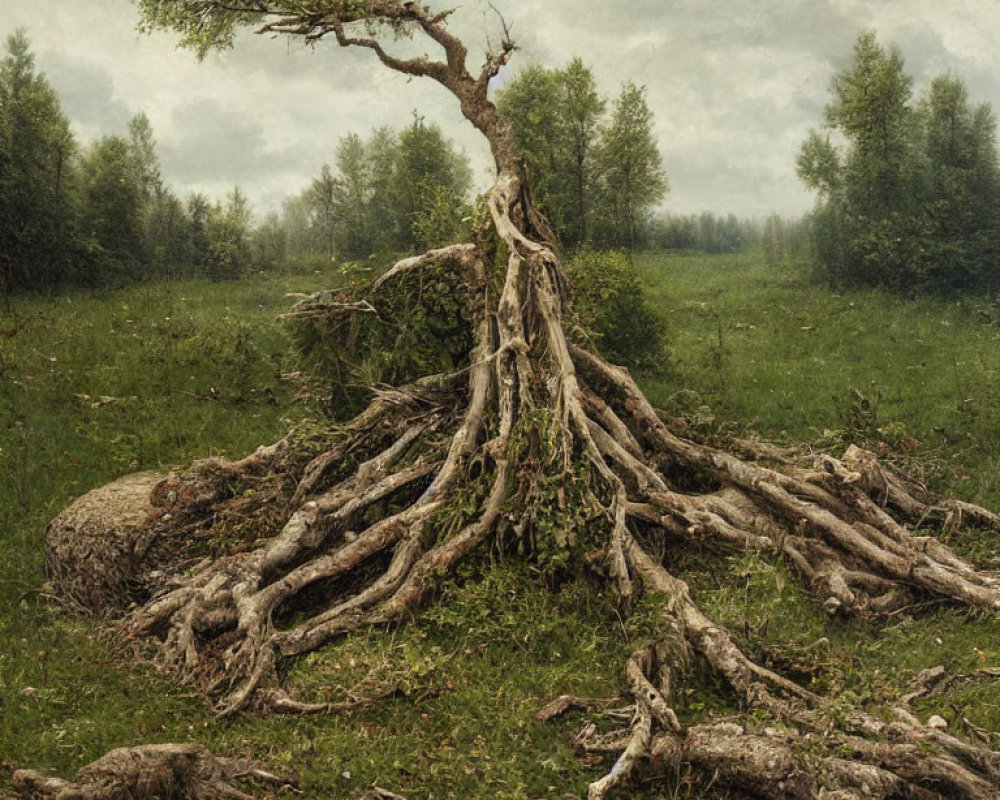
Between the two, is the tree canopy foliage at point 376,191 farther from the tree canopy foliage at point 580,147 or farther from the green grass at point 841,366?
the green grass at point 841,366

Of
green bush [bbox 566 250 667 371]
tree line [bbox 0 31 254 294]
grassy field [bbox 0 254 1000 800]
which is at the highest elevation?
tree line [bbox 0 31 254 294]

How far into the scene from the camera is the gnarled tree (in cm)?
591

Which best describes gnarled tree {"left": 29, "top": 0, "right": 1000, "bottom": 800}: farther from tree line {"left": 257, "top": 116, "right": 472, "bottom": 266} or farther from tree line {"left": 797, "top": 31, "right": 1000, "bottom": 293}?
tree line {"left": 797, "top": 31, "right": 1000, "bottom": 293}

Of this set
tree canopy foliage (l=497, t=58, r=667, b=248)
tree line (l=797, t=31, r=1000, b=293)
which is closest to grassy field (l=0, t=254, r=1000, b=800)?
tree line (l=797, t=31, r=1000, b=293)

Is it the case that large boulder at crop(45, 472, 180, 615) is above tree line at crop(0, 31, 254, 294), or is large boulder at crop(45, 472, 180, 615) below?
below

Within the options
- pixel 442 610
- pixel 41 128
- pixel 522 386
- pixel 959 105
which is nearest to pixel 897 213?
pixel 959 105

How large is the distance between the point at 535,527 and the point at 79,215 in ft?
87.3

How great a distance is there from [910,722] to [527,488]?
4.30m

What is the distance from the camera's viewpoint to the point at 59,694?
714cm

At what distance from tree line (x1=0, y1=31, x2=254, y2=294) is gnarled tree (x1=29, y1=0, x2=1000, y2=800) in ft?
59.4

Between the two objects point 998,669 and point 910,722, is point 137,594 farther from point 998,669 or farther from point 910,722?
point 998,669

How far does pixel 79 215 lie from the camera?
95.6 feet

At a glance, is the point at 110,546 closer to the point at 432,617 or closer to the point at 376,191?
the point at 432,617

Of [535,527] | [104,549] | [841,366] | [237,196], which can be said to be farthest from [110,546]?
[237,196]
